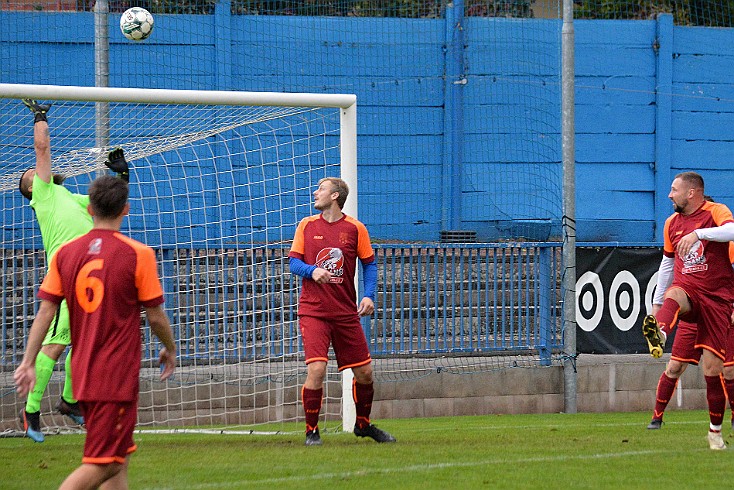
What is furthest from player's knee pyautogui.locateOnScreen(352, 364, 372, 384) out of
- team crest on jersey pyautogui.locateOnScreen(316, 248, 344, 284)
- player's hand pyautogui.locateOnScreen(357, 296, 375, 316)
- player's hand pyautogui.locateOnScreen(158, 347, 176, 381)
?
player's hand pyautogui.locateOnScreen(158, 347, 176, 381)

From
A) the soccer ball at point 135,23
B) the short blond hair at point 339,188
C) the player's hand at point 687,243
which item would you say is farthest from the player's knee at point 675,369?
the soccer ball at point 135,23

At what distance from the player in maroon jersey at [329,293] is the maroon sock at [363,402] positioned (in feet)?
0.44

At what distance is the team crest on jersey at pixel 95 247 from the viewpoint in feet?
15.5

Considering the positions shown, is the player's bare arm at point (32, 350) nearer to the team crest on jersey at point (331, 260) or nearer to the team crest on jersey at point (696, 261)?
the team crest on jersey at point (331, 260)

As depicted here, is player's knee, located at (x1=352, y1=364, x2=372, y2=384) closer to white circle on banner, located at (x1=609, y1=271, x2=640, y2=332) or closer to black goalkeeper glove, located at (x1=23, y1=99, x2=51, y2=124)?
black goalkeeper glove, located at (x1=23, y1=99, x2=51, y2=124)

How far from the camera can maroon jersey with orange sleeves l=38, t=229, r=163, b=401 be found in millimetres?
4688

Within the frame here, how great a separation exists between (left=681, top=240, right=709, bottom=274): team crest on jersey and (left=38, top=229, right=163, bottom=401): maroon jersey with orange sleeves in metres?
5.05

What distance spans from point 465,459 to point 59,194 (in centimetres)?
344

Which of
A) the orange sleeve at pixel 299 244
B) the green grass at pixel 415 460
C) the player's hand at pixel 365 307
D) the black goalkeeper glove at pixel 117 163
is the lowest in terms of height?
the green grass at pixel 415 460

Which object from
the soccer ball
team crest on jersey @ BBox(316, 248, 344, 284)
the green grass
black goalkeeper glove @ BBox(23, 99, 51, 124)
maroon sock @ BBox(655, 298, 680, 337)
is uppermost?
the soccer ball

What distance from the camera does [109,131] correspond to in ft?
35.3

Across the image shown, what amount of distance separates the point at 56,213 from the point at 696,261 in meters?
4.91

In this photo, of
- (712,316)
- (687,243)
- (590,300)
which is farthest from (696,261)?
(590,300)

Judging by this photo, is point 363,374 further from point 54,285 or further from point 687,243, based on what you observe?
point 54,285
